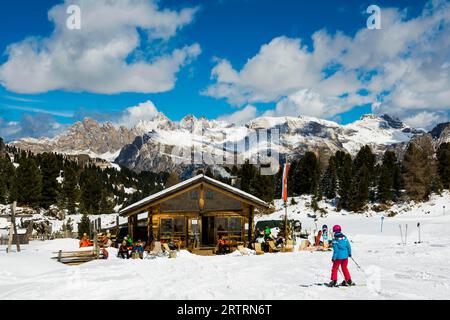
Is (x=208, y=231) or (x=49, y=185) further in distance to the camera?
(x=49, y=185)

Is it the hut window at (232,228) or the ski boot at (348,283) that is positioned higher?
the hut window at (232,228)

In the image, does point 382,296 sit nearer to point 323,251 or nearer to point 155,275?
point 155,275

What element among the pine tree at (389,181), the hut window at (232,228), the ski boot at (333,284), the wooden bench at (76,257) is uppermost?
the pine tree at (389,181)

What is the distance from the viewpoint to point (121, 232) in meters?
38.8

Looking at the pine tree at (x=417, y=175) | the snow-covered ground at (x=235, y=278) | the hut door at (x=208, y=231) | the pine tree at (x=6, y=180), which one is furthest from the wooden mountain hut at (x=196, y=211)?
the pine tree at (x=6, y=180)

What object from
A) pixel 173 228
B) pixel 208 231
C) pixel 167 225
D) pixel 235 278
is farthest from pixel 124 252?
pixel 235 278

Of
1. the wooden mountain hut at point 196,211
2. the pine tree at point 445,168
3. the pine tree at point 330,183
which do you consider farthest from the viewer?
the pine tree at point 330,183

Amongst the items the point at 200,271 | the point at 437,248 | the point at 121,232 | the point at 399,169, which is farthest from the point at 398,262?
the point at 399,169

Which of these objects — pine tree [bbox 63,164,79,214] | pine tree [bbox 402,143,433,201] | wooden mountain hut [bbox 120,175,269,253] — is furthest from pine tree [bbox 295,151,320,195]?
wooden mountain hut [bbox 120,175,269,253]

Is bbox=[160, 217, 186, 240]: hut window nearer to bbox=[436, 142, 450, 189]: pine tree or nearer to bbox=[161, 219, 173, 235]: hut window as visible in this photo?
bbox=[161, 219, 173, 235]: hut window

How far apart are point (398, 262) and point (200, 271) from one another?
8.21 m

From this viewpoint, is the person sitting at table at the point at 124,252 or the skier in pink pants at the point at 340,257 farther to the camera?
the person sitting at table at the point at 124,252

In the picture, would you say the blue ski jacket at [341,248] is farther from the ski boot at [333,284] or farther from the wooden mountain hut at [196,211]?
the wooden mountain hut at [196,211]

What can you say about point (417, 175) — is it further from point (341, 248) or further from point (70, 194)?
point (341, 248)
